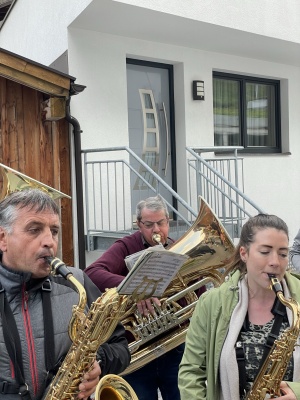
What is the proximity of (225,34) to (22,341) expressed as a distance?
6.43 metres

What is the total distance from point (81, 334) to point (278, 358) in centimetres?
86

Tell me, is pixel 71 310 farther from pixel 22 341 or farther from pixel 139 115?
pixel 139 115

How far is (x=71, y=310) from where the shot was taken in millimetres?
2373

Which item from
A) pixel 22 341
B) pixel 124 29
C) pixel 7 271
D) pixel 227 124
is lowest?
pixel 22 341

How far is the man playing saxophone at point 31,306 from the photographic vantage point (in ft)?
7.22

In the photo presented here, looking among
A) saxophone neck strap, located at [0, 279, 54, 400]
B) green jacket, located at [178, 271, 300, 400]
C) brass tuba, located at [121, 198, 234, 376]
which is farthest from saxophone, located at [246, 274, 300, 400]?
brass tuba, located at [121, 198, 234, 376]

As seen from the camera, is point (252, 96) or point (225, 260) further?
point (252, 96)

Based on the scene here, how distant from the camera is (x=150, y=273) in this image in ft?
7.72

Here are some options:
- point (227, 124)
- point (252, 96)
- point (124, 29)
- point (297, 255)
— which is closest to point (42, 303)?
point (297, 255)

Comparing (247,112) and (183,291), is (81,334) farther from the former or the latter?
(247,112)

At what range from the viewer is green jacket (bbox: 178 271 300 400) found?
2.58 m

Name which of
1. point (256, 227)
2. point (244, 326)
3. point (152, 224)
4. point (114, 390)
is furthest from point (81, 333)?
point (152, 224)

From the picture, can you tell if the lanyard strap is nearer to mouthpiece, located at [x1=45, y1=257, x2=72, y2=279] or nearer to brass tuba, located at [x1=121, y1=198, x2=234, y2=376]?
mouthpiece, located at [x1=45, y1=257, x2=72, y2=279]

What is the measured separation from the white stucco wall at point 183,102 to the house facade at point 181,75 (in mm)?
14
